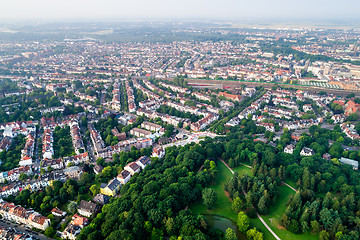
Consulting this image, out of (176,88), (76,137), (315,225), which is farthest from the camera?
(176,88)

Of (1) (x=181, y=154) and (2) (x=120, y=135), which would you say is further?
(2) (x=120, y=135)

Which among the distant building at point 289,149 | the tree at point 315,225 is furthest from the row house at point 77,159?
the distant building at point 289,149

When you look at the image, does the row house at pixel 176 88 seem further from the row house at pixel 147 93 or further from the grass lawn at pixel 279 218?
the grass lawn at pixel 279 218

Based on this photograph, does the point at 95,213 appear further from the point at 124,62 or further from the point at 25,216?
the point at 124,62

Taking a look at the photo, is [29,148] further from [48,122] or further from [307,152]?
[307,152]

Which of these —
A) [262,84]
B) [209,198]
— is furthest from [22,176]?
[262,84]
